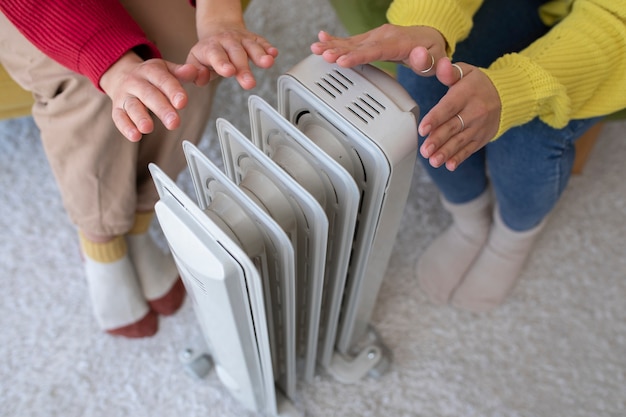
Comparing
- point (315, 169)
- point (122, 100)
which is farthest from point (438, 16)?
point (122, 100)

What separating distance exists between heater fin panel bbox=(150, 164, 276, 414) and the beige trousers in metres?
0.26

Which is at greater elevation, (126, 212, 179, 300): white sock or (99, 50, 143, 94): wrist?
(99, 50, 143, 94): wrist

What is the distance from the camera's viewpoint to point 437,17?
67cm

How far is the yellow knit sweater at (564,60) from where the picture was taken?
0.62 meters

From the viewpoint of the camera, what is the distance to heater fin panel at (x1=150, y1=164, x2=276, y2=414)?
0.51 meters

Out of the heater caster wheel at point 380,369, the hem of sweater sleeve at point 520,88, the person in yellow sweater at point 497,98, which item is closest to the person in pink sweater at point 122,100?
the person in yellow sweater at point 497,98

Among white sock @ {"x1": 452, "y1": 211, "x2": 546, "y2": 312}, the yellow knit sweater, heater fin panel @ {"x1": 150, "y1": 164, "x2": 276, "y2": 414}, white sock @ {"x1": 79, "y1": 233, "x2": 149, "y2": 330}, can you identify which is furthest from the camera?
white sock @ {"x1": 452, "y1": 211, "x2": 546, "y2": 312}

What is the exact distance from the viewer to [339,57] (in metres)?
0.54

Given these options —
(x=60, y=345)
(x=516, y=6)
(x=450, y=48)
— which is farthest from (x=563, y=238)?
(x=60, y=345)

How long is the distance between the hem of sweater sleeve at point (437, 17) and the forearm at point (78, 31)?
0.31m

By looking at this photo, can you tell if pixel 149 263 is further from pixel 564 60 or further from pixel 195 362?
pixel 564 60

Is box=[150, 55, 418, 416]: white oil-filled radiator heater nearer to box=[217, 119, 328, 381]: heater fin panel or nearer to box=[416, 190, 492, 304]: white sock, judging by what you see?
box=[217, 119, 328, 381]: heater fin panel

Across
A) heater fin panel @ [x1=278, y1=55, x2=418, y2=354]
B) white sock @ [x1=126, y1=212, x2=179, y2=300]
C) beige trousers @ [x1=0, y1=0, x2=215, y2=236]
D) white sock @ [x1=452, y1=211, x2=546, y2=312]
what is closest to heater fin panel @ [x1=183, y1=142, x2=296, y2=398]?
heater fin panel @ [x1=278, y1=55, x2=418, y2=354]

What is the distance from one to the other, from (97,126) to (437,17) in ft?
1.48
